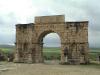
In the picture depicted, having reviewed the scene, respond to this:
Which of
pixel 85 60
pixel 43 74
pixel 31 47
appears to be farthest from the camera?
pixel 31 47

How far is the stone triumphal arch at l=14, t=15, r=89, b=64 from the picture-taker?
3588 centimetres

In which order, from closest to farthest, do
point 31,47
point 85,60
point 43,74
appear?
point 43,74 < point 85,60 < point 31,47

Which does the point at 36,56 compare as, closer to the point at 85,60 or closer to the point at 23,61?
the point at 23,61

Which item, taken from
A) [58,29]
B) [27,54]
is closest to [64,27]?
[58,29]

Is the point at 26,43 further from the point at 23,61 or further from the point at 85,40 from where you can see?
the point at 85,40

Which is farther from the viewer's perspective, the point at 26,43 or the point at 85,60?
the point at 26,43

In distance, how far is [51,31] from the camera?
3769 centimetres

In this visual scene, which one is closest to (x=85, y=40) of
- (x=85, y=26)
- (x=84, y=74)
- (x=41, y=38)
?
(x=85, y=26)

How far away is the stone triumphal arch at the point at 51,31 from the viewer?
118 feet

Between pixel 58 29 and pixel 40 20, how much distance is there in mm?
2521

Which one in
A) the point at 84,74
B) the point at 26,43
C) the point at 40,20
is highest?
the point at 40,20

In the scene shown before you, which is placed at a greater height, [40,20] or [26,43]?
[40,20]

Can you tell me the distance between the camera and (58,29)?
121 ft

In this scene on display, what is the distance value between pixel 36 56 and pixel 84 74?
46.0 ft
